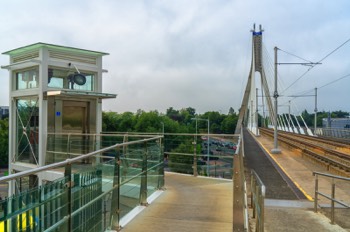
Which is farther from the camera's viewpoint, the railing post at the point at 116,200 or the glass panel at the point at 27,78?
the glass panel at the point at 27,78

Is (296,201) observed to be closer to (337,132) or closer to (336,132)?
(337,132)

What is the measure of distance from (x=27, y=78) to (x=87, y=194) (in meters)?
10.3

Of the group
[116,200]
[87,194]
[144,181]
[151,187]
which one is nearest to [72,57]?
[151,187]

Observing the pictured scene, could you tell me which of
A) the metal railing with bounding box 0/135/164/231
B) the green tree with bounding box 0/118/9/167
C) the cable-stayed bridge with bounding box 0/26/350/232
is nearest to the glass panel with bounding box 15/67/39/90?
the cable-stayed bridge with bounding box 0/26/350/232

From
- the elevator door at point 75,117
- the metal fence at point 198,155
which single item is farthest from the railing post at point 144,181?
the elevator door at point 75,117

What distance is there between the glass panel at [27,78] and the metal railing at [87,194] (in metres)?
6.96

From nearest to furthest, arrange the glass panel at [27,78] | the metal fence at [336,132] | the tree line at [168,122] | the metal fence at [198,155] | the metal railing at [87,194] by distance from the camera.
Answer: the metal railing at [87,194], the metal fence at [198,155], the glass panel at [27,78], the metal fence at [336,132], the tree line at [168,122]

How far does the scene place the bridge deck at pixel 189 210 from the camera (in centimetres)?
540

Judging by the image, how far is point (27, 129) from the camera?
521 inches

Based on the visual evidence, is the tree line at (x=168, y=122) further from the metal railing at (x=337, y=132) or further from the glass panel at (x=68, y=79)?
the glass panel at (x=68, y=79)

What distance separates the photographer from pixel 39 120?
495 inches

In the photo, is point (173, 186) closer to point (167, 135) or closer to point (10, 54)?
point (167, 135)

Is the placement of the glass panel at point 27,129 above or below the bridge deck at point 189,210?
above

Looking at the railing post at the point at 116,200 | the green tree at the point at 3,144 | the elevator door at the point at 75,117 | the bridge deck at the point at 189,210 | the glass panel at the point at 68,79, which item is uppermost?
the glass panel at the point at 68,79
